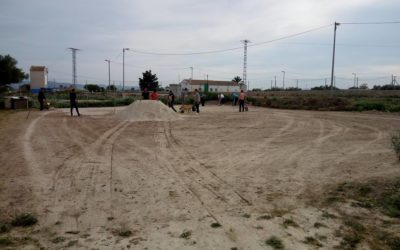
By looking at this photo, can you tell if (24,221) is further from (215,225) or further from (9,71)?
(9,71)

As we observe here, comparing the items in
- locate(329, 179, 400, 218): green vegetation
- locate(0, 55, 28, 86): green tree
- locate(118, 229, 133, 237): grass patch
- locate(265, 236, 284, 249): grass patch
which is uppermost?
locate(0, 55, 28, 86): green tree

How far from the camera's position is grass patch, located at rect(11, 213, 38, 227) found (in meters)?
5.03

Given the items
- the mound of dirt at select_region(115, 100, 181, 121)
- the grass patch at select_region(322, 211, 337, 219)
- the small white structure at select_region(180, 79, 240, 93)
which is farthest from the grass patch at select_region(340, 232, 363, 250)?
the small white structure at select_region(180, 79, 240, 93)

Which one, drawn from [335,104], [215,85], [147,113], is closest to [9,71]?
[147,113]

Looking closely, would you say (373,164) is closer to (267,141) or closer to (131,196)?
(267,141)

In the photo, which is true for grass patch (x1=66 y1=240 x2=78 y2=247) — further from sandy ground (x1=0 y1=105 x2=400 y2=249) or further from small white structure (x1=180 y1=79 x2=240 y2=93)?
small white structure (x1=180 y1=79 x2=240 y2=93)

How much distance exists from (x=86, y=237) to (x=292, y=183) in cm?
390

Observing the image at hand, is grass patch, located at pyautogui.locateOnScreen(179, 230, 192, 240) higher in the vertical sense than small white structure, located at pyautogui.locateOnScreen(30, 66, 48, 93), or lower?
lower

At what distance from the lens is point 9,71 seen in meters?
46.8

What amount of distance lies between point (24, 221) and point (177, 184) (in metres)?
2.72

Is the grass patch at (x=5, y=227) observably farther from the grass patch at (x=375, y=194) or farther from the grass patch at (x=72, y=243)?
the grass patch at (x=375, y=194)

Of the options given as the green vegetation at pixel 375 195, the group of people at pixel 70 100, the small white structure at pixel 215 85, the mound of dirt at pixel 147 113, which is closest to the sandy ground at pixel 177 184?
the green vegetation at pixel 375 195

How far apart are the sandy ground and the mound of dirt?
21.9 feet

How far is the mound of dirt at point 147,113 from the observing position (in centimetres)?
1989
